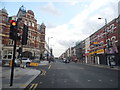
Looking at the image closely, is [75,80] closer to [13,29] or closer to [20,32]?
[13,29]

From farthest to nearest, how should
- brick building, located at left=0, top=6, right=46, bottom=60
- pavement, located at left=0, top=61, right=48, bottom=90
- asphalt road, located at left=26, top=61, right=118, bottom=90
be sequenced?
brick building, located at left=0, top=6, right=46, bottom=60 < asphalt road, located at left=26, top=61, right=118, bottom=90 < pavement, located at left=0, top=61, right=48, bottom=90

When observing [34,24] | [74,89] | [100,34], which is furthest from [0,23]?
[74,89]

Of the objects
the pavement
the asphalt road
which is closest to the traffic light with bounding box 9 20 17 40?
the pavement

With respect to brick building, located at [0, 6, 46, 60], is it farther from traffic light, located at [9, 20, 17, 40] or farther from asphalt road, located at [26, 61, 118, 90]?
traffic light, located at [9, 20, 17, 40]

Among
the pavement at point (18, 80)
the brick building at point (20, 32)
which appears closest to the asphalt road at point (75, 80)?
the pavement at point (18, 80)

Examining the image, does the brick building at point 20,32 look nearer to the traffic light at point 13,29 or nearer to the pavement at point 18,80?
the pavement at point 18,80

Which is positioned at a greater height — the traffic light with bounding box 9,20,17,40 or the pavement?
the traffic light with bounding box 9,20,17,40

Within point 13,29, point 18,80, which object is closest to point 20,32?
point 18,80

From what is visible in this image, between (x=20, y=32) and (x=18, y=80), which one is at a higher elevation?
(x=20, y=32)

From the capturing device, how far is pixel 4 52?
153 feet

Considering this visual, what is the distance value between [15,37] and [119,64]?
29895 millimetres

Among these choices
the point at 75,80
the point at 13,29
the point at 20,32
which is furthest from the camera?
the point at 20,32

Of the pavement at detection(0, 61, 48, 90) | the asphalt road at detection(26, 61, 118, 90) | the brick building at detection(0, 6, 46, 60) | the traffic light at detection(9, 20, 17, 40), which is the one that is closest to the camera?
the pavement at detection(0, 61, 48, 90)

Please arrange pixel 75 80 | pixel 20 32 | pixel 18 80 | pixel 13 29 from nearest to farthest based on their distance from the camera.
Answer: pixel 13 29, pixel 18 80, pixel 75 80, pixel 20 32
